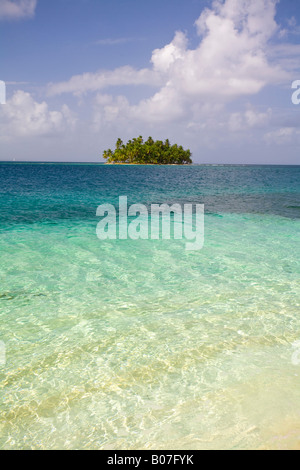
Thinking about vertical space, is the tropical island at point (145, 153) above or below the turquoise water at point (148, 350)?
above

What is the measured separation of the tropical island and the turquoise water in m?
160

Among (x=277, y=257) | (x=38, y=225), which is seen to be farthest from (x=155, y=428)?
(x=38, y=225)

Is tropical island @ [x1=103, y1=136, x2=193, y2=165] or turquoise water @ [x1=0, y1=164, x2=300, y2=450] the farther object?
tropical island @ [x1=103, y1=136, x2=193, y2=165]

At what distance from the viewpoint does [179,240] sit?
12023 mm

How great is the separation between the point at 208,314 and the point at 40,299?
3.39 metres

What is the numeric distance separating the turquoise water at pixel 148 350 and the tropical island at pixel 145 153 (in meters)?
160

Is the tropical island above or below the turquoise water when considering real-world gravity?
above

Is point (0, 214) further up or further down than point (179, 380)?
further up

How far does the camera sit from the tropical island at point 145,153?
164375mm

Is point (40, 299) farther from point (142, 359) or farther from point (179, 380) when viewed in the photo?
point (179, 380)

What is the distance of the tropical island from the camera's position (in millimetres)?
164375

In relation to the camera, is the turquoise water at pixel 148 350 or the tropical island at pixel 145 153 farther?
the tropical island at pixel 145 153

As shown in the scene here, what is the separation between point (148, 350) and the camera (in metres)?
4.80
